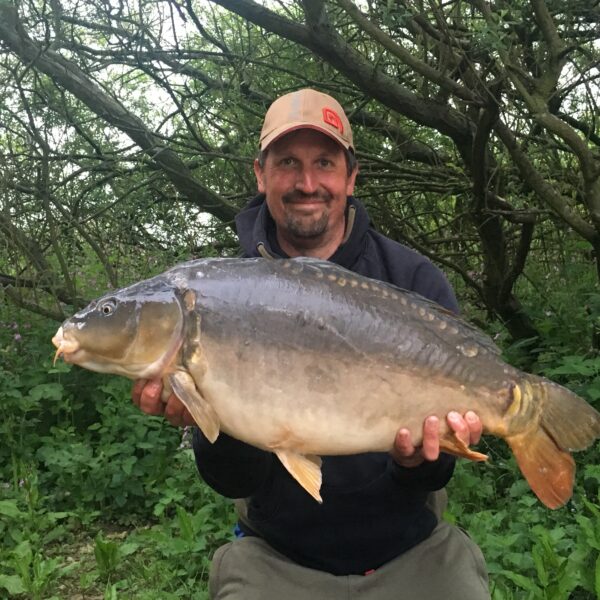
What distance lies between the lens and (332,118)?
233 cm

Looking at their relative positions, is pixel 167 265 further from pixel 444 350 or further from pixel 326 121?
pixel 444 350

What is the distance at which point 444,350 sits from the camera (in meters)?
1.64

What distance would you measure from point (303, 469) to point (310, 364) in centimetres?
23

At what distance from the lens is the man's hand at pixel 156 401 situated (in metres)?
1.64

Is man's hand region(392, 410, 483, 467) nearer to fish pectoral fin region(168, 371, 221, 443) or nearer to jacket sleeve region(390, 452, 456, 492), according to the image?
jacket sleeve region(390, 452, 456, 492)

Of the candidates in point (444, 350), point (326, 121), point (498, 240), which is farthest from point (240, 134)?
point (444, 350)

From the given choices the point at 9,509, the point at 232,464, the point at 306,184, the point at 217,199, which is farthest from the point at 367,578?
the point at 217,199

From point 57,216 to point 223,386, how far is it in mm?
3167

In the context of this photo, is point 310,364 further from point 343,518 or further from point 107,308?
point 343,518

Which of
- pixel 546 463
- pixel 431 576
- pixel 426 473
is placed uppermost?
pixel 546 463

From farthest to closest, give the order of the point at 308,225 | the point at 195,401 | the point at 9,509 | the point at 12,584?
the point at 9,509 → the point at 12,584 → the point at 308,225 → the point at 195,401

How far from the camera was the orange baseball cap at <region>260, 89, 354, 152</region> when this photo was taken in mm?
2287

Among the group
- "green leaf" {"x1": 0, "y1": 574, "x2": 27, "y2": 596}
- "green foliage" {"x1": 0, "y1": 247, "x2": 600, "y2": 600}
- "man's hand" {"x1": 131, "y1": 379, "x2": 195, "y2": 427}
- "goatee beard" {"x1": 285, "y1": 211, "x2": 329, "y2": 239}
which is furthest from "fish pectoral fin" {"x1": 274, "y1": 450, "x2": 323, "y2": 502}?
"green leaf" {"x1": 0, "y1": 574, "x2": 27, "y2": 596}

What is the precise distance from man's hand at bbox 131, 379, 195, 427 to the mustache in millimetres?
840
